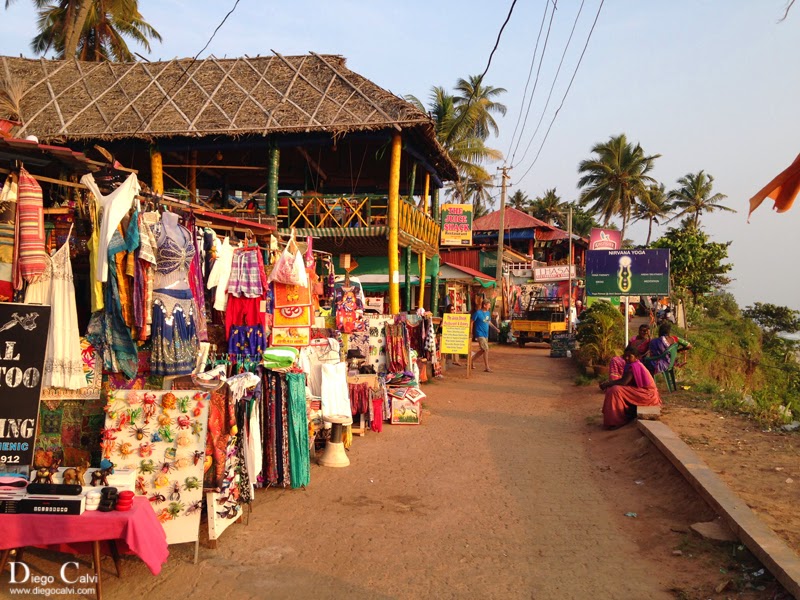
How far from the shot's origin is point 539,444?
9094 millimetres

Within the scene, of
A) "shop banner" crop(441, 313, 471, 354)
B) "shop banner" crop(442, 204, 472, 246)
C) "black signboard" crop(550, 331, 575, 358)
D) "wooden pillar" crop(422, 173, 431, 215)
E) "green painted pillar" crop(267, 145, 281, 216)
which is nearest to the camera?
"green painted pillar" crop(267, 145, 281, 216)

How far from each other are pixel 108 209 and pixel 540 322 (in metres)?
23.2

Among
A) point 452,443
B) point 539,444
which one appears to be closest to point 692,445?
point 539,444

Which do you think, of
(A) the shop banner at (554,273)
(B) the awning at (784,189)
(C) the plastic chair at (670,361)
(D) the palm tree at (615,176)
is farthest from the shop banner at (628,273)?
(D) the palm tree at (615,176)

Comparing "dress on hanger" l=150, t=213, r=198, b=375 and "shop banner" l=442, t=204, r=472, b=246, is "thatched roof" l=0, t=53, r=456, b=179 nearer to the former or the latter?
"shop banner" l=442, t=204, r=472, b=246

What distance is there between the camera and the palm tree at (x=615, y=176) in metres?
48.4

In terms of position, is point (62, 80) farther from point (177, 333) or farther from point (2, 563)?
point (2, 563)

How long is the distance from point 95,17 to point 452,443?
77.2 feet

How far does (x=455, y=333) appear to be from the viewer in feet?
49.9

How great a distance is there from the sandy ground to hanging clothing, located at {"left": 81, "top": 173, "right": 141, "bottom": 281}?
2.19 m

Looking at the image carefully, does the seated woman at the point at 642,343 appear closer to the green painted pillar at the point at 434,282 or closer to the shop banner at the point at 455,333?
the shop banner at the point at 455,333

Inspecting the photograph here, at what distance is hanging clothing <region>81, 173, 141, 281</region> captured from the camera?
16.4ft

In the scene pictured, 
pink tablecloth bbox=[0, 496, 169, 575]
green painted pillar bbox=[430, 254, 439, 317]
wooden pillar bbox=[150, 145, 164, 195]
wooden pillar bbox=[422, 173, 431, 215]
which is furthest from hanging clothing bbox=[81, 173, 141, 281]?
green painted pillar bbox=[430, 254, 439, 317]

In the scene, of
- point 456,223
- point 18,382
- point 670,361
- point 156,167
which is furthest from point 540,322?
point 18,382
